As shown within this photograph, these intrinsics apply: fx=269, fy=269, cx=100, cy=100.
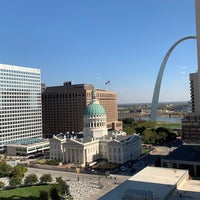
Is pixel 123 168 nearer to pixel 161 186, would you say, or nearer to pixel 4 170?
pixel 4 170

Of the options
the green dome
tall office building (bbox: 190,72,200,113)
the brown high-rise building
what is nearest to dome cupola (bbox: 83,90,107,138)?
the green dome

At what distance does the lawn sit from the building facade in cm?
2483

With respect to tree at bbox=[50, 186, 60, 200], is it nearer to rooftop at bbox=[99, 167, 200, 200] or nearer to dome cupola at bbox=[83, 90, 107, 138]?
rooftop at bbox=[99, 167, 200, 200]

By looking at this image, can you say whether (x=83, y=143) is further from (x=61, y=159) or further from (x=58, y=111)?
(x=58, y=111)

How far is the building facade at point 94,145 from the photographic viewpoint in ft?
273

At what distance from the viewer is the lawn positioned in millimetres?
52656

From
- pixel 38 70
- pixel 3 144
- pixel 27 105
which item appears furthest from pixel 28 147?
pixel 38 70

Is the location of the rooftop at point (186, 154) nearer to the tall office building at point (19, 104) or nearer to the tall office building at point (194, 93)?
the tall office building at point (194, 93)

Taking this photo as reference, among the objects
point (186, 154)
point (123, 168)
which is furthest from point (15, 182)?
point (186, 154)

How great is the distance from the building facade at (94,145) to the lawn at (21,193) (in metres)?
24.8

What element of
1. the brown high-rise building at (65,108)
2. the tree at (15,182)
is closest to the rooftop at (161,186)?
the tree at (15,182)

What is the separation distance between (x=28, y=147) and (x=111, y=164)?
120 feet

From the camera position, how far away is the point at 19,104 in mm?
118750

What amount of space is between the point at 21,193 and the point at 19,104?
6842cm
